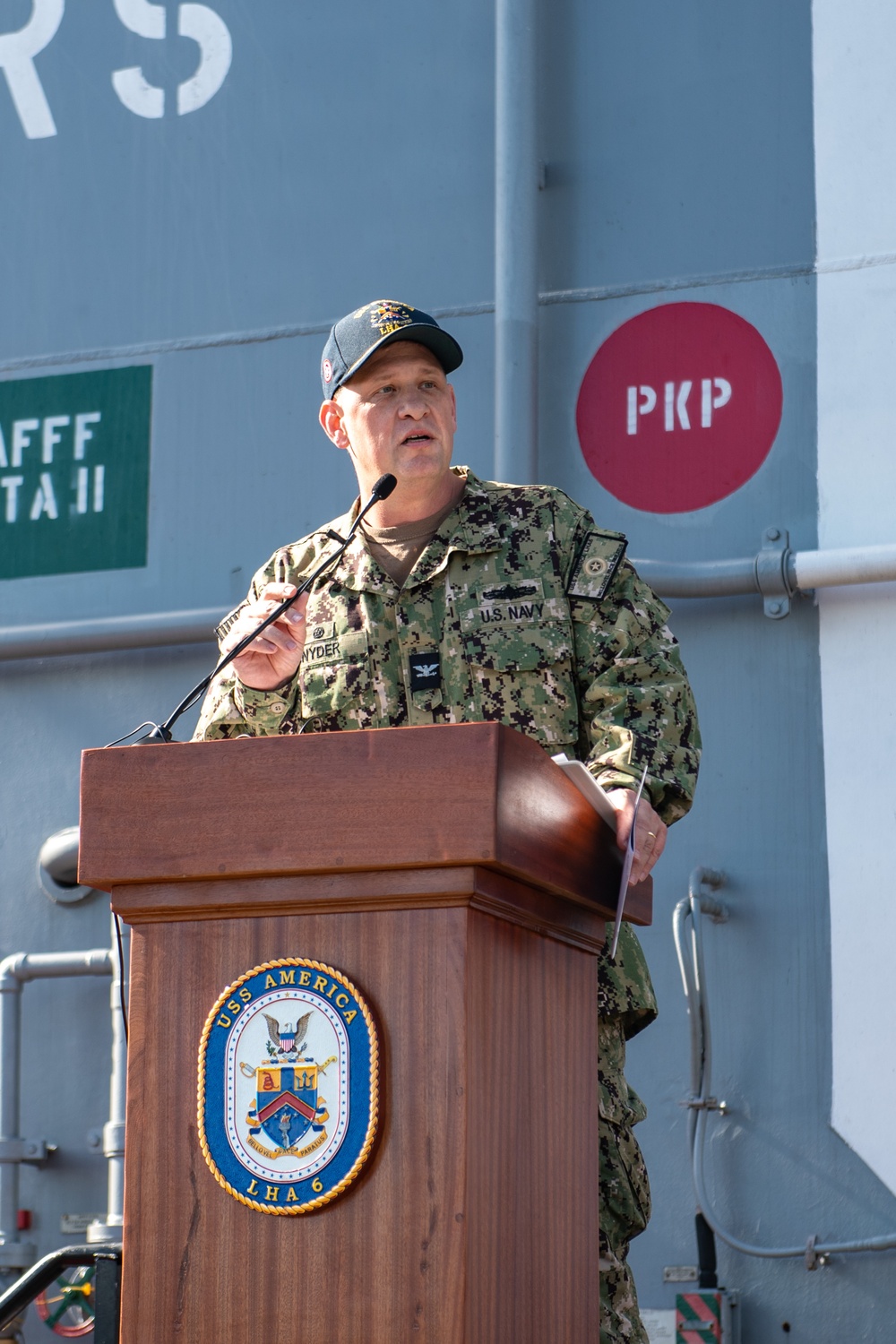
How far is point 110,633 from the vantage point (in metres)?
3.84

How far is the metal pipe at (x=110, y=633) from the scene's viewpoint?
3768 millimetres

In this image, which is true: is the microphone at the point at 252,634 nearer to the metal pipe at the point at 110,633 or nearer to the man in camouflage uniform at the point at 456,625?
the man in camouflage uniform at the point at 456,625

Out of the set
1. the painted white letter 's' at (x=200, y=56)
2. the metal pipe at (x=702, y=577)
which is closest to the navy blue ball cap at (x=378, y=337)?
the metal pipe at (x=702, y=577)

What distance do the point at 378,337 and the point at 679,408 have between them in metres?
1.52

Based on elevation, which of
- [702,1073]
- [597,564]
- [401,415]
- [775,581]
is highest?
[775,581]

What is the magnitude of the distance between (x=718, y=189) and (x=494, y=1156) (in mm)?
2562

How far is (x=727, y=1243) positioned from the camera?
A: 3.12 m

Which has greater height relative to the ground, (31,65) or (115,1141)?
(31,65)

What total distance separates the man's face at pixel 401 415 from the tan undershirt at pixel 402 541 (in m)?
0.06

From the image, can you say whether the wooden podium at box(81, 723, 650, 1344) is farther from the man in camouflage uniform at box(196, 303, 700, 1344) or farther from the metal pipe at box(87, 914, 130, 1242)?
the metal pipe at box(87, 914, 130, 1242)

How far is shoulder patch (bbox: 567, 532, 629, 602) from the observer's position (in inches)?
82.0

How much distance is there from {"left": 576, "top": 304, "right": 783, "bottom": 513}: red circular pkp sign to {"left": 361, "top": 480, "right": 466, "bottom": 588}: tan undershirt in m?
1.39

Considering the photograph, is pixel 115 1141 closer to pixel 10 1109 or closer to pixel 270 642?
pixel 10 1109

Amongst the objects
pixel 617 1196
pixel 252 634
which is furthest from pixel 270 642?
pixel 617 1196
